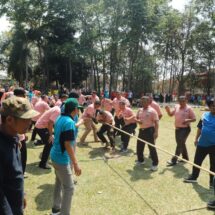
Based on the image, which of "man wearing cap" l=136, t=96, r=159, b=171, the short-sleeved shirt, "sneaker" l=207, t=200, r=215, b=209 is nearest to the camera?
the short-sleeved shirt

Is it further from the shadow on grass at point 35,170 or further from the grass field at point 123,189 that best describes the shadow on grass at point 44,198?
the shadow on grass at point 35,170

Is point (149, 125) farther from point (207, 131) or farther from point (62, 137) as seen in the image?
point (62, 137)

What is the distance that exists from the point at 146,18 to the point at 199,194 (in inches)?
1269

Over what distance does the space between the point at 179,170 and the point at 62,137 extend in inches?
182

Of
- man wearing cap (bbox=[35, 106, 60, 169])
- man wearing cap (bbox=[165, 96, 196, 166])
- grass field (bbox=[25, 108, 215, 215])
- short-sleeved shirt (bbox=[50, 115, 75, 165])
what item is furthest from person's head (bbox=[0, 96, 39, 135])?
man wearing cap (bbox=[165, 96, 196, 166])

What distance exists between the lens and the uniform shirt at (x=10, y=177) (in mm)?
2295

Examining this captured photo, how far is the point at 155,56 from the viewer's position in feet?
173

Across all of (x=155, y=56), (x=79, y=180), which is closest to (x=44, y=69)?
(x=155, y=56)

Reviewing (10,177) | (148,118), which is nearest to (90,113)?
(148,118)

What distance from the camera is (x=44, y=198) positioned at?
6.00 m

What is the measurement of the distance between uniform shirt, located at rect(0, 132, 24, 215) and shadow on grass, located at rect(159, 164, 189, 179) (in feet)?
18.6

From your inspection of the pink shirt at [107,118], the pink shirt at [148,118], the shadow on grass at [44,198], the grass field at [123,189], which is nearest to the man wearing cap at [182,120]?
the pink shirt at [148,118]

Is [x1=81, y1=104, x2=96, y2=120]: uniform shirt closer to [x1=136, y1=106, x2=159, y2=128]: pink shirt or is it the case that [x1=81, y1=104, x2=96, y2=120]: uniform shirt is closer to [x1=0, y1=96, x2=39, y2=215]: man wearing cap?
[x1=136, y1=106, x2=159, y2=128]: pink shirt

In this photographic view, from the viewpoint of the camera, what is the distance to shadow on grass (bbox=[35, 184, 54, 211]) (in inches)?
220
